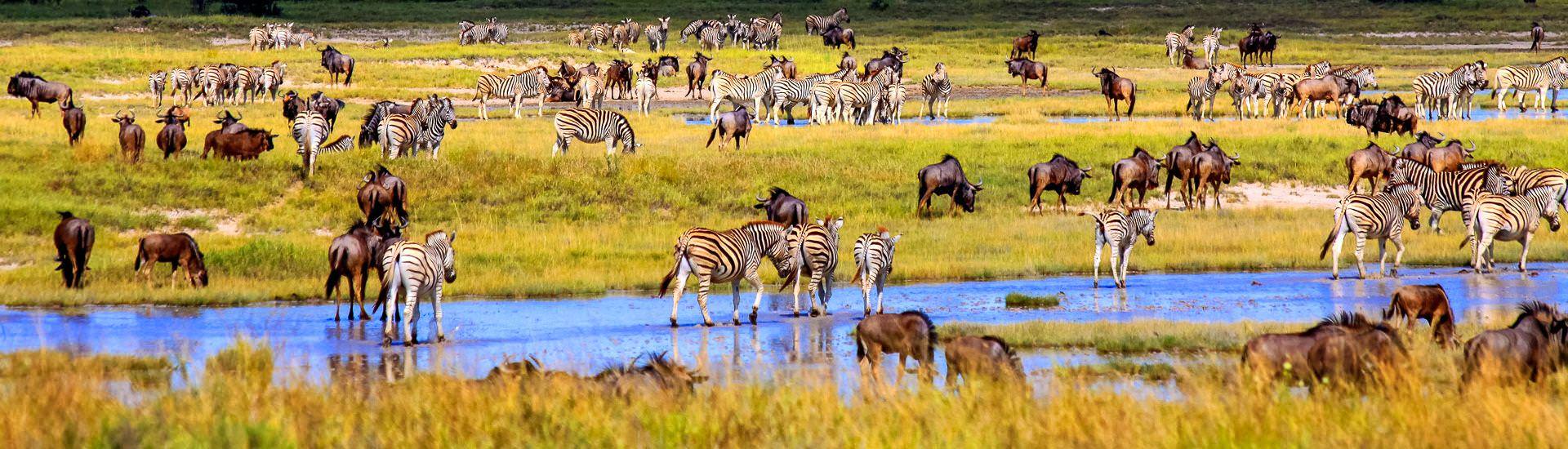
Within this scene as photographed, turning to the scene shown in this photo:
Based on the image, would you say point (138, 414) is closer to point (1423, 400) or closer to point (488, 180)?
point (1423, 400)

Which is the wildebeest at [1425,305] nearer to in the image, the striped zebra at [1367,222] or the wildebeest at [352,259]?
the striped zebra at [1367,222]

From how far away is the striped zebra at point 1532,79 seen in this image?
43.9 meters

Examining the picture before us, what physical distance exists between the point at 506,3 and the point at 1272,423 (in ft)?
273

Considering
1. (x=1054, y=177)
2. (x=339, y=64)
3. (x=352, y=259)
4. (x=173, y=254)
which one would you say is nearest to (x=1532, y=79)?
(x=1054, y=177)

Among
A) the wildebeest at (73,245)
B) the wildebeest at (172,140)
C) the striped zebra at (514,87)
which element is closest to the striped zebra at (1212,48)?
the striped zebra at (514,87)

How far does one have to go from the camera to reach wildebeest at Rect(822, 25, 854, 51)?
64919 mm

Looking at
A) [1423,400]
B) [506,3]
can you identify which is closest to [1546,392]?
[1423,400]

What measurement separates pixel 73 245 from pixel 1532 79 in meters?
37.6

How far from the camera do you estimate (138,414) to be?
8570 millimetres

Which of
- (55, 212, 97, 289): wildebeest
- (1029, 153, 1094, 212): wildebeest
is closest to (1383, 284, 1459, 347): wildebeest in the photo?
(1029, 153, 1094, 212): wildebeest

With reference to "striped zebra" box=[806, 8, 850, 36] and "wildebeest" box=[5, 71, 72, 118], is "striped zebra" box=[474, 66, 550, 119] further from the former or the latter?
"striped zebra" box=[806, 8, 850, 36]

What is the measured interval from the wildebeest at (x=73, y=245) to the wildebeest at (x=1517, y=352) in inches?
538

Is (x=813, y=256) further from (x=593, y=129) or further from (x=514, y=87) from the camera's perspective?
(x=514, y=87)

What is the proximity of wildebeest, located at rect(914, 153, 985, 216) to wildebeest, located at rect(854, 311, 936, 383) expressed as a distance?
13.8m
